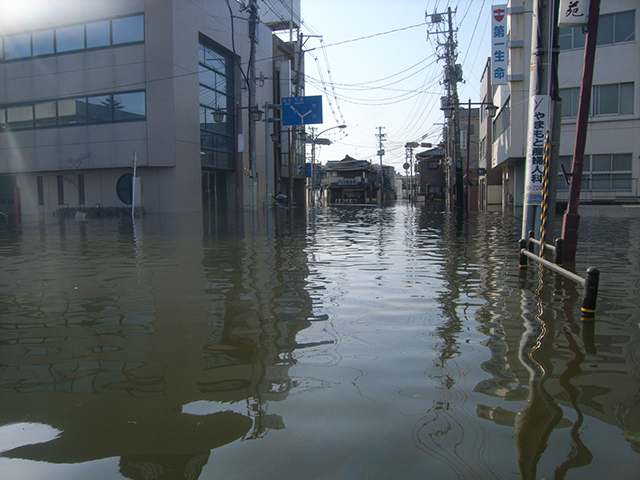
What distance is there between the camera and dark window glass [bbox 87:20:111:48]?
29438 mm

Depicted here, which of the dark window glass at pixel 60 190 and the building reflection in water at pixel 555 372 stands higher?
the dark window glass at pixel 60 190

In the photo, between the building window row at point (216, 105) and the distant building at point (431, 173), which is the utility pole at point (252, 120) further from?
the distant building at point (431, 173)

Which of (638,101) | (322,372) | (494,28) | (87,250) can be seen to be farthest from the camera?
(494,28)

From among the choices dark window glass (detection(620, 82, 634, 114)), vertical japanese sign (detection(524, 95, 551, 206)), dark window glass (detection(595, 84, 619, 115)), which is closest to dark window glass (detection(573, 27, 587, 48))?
dark window glass (detection(595, 84, 619, 115))

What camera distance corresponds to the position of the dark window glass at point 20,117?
3183 cm

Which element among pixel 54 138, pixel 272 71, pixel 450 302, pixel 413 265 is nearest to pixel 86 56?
pixel 54 138

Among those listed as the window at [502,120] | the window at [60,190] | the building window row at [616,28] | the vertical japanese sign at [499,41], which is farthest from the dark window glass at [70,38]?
the building window row at [616,28]

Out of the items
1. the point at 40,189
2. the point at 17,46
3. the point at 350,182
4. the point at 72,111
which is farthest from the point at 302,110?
the point at 350,182

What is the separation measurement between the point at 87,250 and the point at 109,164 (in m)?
20.7

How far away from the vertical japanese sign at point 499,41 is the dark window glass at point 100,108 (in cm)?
2104

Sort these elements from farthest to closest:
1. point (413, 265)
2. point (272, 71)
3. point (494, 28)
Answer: point (272, 71) → point (494, 28) → point (413, 265)

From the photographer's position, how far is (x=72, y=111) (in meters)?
30.5

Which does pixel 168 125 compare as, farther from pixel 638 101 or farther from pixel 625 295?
pixel 625 295

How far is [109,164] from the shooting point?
1165 inches
